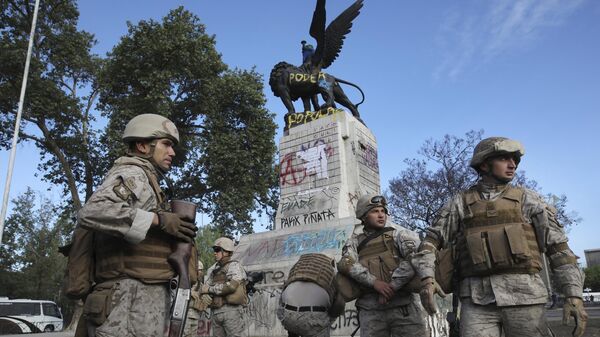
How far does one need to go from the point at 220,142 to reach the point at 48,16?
27.8 ft

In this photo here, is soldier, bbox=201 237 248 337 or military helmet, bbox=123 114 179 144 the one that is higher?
military helmet, bbox=123 114 179 144

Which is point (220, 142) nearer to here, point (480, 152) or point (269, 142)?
point (269, 142)

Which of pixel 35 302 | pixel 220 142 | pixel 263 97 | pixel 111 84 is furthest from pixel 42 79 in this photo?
pixel 35 302

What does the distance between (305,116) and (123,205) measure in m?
9.94

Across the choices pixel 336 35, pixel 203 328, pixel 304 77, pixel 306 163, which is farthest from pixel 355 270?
pixel 336 35

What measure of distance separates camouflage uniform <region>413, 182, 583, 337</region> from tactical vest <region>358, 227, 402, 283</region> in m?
0.46

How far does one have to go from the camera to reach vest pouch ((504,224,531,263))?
121 inches

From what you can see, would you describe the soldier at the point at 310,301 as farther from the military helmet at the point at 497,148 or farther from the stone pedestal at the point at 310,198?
the stone pedestal at the point at 310,198

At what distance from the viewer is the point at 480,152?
3.56 metres

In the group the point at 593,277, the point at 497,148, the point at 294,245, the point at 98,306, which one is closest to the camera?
the point at 98,306

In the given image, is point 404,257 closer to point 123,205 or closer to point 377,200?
point 377,200

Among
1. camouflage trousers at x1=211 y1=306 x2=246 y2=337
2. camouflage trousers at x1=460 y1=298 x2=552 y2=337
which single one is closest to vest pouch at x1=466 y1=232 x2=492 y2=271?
camouflage trousers at x1=460 y1=298 x2=552 y2=337

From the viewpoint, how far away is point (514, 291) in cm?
310

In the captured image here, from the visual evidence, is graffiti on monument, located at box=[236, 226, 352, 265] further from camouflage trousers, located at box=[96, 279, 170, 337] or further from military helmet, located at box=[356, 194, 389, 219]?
camouflage trousers, located at box=[96, 279, 170, 337]
